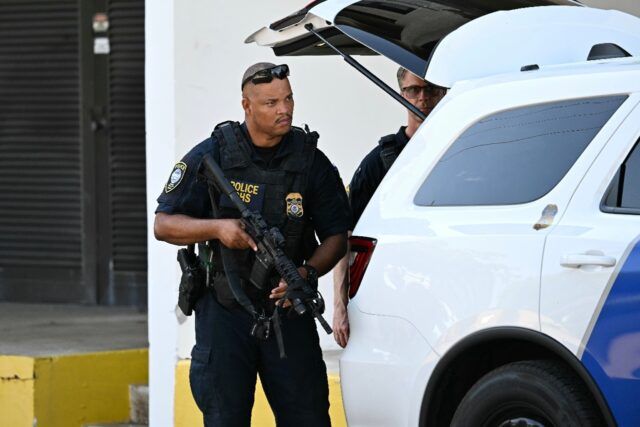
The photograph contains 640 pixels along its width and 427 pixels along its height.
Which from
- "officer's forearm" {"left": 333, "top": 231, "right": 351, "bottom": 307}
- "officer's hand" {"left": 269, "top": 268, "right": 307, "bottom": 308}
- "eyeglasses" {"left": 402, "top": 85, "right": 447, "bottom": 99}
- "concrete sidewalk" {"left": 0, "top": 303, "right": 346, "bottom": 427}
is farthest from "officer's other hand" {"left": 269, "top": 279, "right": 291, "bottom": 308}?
"concrete sidewalk" {"left": 0, "top": 303, "right": 346, "bottom": 427}

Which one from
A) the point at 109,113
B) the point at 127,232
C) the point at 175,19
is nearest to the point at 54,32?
the point at 109,113

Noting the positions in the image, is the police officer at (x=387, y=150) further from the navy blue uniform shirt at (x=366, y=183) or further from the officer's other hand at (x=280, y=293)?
the officer's other hand at (x=280, y=293)

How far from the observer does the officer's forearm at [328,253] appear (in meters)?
5.16

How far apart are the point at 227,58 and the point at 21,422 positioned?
7.27 ft

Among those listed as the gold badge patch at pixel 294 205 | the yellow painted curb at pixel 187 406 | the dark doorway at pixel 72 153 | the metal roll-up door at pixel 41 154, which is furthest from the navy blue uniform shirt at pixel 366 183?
the metal roll-up door at pixel 41 154

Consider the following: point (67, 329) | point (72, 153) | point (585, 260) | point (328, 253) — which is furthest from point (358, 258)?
point (72, 153)

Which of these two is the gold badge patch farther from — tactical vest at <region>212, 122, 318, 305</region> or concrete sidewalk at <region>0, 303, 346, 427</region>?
concrete sidewalk at <region>0, 303, 346, 427</region>

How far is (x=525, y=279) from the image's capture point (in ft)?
14.3

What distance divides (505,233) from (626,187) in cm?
40

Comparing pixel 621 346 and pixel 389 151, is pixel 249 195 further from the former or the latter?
pixel 621 346

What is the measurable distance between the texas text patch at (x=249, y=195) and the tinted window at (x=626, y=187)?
1328 millimetres

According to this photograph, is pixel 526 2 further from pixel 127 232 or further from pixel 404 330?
pixel 127 232

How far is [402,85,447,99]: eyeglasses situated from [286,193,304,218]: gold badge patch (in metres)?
0.83

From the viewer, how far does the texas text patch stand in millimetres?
5137
